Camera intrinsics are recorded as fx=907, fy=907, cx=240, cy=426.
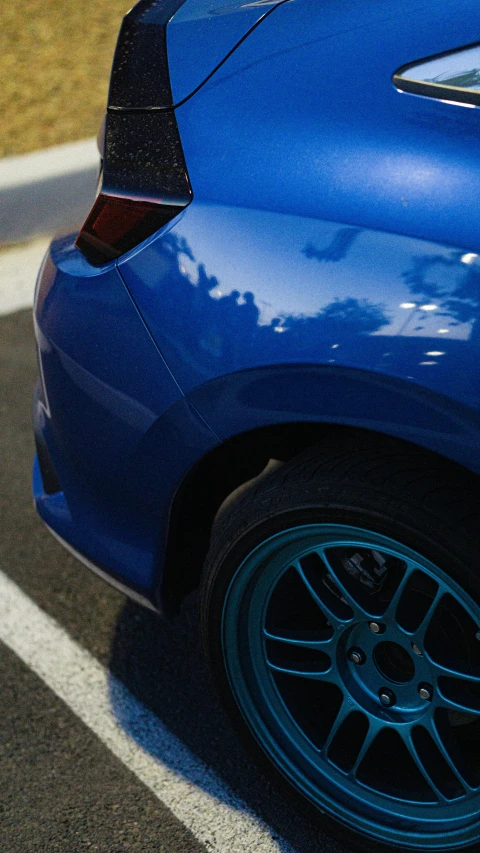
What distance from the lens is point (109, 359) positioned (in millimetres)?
1897

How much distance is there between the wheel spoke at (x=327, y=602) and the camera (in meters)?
1.87

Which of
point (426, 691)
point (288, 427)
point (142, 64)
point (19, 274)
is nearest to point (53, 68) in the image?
point (19, 274)

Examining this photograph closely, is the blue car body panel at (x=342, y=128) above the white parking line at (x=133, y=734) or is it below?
above

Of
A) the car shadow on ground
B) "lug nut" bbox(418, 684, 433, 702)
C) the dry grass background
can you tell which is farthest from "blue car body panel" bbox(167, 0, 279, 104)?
the dry grass background

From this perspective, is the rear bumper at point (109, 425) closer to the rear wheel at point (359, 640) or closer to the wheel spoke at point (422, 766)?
the rear wheel at point (359, 640)

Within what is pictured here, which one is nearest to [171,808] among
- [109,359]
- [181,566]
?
[181,566]

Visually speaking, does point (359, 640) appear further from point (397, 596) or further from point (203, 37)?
point (203, 37)

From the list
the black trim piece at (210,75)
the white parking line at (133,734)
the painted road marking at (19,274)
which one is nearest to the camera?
the black trim piece at (210,75)

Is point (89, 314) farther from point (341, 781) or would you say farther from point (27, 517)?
point (27, 517)

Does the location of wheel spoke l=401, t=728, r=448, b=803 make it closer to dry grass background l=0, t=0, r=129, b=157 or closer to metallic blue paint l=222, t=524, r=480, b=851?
metallic blue paint l=222, t=524, r=480, b=851

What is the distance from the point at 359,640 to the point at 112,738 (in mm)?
814

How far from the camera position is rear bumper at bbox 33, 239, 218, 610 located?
184 cm

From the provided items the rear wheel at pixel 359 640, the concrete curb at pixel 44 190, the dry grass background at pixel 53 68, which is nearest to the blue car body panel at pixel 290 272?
the rear wheel at pixel 359 640

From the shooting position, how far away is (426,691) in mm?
1803
